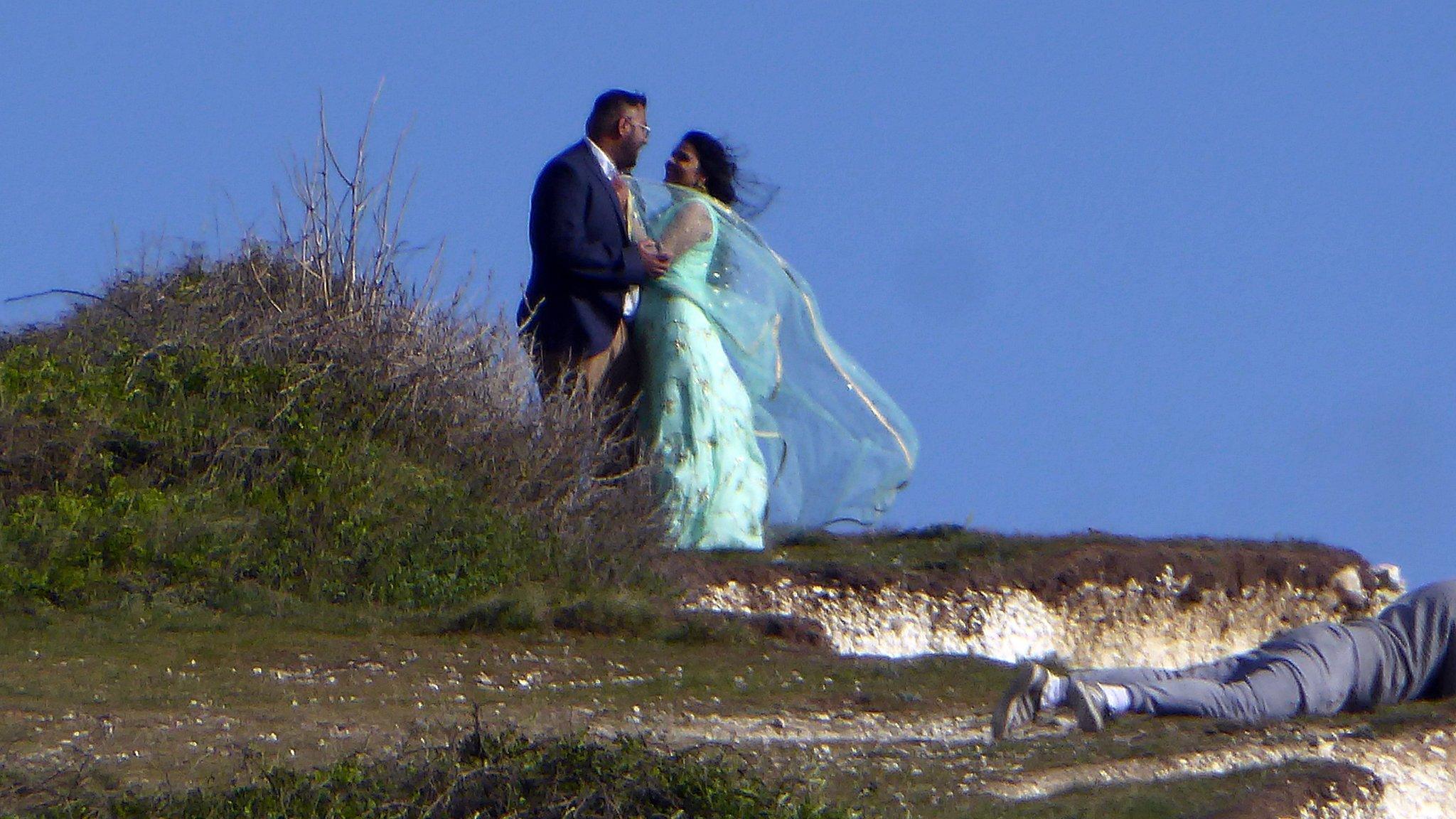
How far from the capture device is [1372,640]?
591cm

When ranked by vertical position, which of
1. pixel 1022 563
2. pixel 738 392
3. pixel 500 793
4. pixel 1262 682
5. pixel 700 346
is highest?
pixel 700 346

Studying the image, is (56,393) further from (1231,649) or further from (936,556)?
(1231,649)

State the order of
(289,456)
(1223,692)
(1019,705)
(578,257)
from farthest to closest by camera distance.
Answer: (578,257) < (289,456) < (1223,692) < (1019,705)

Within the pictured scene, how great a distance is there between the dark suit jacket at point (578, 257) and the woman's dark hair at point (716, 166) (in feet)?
3.32

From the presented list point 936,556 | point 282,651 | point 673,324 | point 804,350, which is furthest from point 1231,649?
point 282,651

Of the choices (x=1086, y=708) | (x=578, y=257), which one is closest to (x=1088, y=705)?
(x=1086, y=708)

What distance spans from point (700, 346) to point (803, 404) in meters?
1.04

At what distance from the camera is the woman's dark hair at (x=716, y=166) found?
955 centimetres

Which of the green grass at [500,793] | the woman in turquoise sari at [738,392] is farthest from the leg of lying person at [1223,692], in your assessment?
the woman in turquoise sari at [738,392]

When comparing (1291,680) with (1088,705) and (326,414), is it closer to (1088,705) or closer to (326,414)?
(1088,705)

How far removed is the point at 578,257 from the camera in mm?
8398

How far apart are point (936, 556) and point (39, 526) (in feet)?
14.9

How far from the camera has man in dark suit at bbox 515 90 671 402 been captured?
27.7 feet

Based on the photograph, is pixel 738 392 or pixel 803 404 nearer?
pixel 738 392
